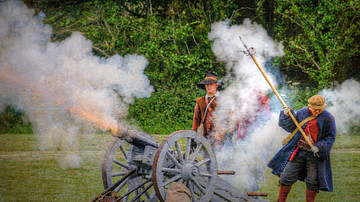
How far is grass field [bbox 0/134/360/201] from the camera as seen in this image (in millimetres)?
5242

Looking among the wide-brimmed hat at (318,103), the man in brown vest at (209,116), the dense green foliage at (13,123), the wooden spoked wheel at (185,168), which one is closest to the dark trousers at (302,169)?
the wide-brimmed hat at (318,103)

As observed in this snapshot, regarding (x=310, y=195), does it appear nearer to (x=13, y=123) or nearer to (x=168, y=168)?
(x=168, y=168)

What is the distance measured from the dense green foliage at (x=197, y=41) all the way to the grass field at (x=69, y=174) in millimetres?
1487

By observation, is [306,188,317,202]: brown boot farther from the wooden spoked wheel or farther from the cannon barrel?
the cannon barrel

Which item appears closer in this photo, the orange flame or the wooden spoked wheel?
the wooden spoked wheel

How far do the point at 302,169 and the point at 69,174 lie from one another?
3933 millimetres

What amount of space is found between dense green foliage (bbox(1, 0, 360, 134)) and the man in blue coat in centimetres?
478

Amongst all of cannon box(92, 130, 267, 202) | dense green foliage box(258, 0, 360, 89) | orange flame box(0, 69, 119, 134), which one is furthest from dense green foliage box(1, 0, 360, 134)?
cannon box(92, 130, 267, 202)

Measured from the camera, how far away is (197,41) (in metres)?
9.52

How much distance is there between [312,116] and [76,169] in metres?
4.42

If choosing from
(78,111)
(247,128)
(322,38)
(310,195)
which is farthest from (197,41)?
(310,195)

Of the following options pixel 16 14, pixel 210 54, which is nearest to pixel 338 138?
pixel 210 54

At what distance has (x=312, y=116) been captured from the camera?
13.2 feet

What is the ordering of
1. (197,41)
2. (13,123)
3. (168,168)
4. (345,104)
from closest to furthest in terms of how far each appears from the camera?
1. (168,168)
2. (345,104)
3. (13,123)
4. (197,41)
